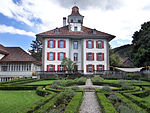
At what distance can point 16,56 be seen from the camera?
22594 millimetres

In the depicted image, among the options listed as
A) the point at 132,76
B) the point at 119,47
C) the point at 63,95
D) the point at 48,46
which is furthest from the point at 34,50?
the point at 63,95

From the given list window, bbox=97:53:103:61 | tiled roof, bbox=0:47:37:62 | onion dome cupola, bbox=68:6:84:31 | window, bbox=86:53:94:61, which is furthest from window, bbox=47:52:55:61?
window, bbox=97:53:103:61

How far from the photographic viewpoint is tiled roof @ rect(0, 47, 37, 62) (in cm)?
2165

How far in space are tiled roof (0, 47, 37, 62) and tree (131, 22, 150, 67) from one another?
1876 cm

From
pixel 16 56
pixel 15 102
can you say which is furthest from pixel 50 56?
pixel 15 102

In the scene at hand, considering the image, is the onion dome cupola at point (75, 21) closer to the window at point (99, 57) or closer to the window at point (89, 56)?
the window at point (89, 56)

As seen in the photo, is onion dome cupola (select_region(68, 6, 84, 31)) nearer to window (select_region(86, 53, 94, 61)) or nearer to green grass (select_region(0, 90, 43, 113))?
window (select_region(86, 53, 94, 61))

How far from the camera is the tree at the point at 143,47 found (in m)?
23.2

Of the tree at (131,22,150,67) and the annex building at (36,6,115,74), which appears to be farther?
the annex building at (36,6,115,74)

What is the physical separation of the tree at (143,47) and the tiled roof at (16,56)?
739 inches

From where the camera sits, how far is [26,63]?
21906 mm

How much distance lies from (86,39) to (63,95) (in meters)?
Result: 19.9

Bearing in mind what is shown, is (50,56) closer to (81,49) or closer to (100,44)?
(81,49)

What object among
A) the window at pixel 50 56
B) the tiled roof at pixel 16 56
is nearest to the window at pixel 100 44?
the window at pixel 50 56
